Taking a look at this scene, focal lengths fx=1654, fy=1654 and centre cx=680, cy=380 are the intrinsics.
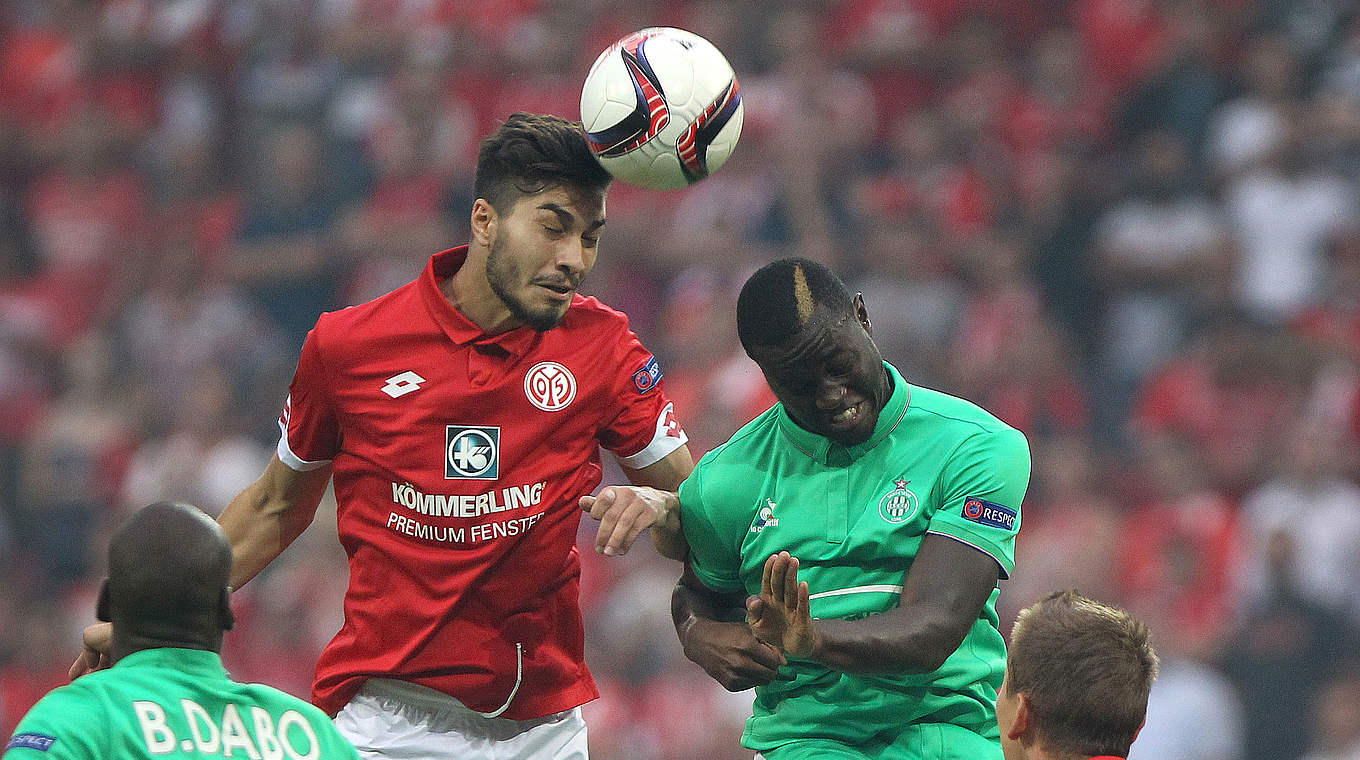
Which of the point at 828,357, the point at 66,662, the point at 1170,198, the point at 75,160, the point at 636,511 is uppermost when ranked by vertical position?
the point at 75,160

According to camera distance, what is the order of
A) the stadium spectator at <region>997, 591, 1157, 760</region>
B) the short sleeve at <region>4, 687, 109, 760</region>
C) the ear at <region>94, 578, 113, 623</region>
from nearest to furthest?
the short sleeve at <region>4, 687, 109, 760</region> → the ear at <region>94, 578, 113, 623</region> → the stadium spectator at <region>997, 591, 1157, 760</region>

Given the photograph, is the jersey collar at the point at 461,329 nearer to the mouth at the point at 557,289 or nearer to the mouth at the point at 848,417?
the mouth at the point at 557,289

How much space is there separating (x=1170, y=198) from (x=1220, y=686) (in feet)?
9.37

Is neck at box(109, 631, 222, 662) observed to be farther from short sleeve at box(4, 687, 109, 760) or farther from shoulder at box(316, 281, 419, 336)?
shoulder at box(316, 281, 419, 336)

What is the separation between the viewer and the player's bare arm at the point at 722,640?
357 centimetres

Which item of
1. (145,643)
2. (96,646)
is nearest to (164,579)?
(145,643)

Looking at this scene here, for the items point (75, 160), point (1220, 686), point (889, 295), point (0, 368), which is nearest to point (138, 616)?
point (1220, 686)

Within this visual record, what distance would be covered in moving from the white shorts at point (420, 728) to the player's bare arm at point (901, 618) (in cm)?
103

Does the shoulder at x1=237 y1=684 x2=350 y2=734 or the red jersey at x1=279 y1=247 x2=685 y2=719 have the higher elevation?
the red jersey at x1=279 y1=247 x2=685 y2=719

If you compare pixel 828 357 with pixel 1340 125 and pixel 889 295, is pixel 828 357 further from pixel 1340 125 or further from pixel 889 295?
pixel 1340 125

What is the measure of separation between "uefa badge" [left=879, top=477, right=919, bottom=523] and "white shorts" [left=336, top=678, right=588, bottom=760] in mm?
1146

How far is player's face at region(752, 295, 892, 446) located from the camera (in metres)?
3.55

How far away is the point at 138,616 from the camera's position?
286 cm

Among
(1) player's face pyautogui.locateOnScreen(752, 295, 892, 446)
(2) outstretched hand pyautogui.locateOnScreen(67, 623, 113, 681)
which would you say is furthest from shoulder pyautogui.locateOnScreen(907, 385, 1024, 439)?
(2) outstretched hand pyautogui.locateOnScreen(67, 623, 113, 681)
